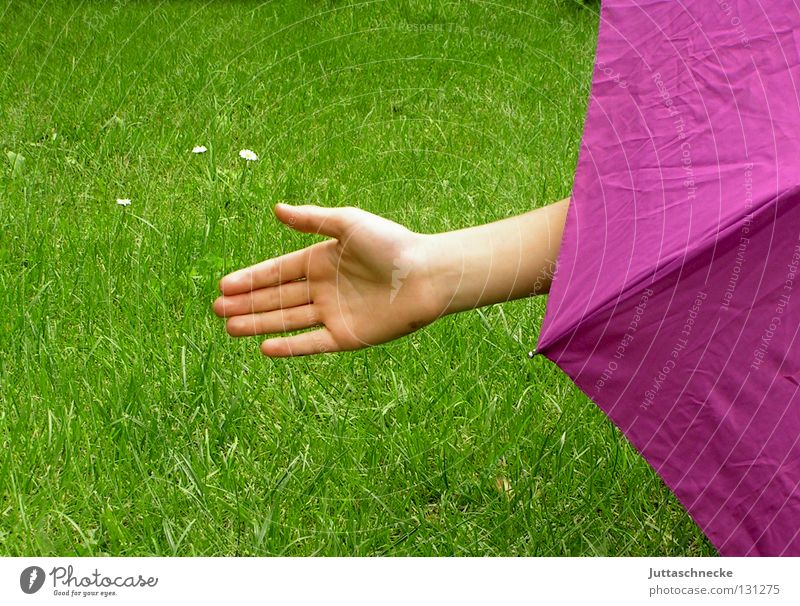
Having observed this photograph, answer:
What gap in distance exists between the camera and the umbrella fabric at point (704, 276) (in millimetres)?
943

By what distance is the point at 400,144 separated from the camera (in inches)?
91.6

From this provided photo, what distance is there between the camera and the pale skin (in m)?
1.20

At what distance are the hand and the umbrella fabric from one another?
0.28 metres

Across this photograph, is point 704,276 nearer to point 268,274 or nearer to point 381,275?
point 381,275

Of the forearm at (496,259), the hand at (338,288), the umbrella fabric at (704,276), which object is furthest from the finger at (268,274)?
the umbrella fabric at (704,276)

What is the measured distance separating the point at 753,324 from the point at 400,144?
4.82ft

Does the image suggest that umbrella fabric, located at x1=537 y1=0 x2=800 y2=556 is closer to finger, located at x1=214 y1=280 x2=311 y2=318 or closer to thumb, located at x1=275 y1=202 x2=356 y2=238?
thumb, located at x1=275 y1=202 x2=356 y2=238

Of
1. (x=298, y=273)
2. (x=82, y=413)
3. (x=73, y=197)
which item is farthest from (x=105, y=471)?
(x=73, y=197)

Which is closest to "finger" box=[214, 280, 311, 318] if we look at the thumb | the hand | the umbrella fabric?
the hand

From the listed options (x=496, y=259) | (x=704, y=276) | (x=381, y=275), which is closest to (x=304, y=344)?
(x=381, y=275)

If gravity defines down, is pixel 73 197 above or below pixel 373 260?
below

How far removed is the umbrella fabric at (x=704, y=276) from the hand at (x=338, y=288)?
278mm

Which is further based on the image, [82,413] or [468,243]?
[82,413]
